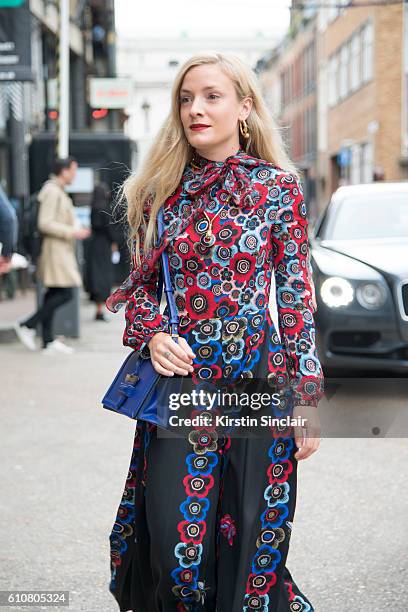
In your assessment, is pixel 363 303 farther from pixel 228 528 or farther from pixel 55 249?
pixel 228 528

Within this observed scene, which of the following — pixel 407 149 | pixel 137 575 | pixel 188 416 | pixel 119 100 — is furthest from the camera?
pixel 407 149

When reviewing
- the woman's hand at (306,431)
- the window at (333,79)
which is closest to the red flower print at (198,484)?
the woman's hand at (306,431)

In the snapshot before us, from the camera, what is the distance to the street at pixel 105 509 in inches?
141

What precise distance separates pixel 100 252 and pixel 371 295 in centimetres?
652

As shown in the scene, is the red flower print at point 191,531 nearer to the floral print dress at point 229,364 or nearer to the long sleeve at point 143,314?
the floral print dress at point 229,364

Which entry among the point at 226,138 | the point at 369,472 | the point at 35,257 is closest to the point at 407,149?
the point at 35,257

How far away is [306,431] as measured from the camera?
2.51 metres

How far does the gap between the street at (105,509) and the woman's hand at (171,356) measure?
21.3 inches

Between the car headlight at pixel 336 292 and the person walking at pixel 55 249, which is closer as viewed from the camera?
the car headlight at pixel 336 292

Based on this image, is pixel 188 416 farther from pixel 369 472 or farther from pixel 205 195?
pixel 369 472

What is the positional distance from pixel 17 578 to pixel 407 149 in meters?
31.9

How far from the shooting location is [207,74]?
2.56 meters

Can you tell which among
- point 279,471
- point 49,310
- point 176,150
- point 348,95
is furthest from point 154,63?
point 279,471

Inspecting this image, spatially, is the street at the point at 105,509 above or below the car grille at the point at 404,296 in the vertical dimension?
below
